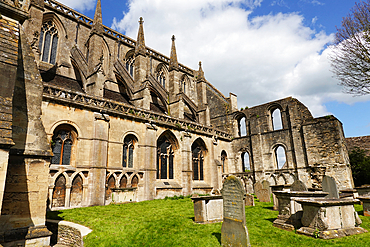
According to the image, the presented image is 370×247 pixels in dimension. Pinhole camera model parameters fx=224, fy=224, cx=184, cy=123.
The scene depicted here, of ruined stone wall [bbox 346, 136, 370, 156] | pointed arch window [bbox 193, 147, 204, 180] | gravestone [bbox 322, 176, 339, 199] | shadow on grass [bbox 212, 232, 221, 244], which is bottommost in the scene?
shadow on grass [bbox 212, 232, 221, 244]

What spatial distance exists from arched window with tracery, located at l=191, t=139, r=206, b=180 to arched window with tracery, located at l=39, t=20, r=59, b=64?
1325 cm

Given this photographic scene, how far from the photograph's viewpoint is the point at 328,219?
565cm

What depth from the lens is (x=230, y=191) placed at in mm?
5789

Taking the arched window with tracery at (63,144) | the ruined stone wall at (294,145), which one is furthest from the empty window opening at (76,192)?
the ruined stone wall at (294,145)

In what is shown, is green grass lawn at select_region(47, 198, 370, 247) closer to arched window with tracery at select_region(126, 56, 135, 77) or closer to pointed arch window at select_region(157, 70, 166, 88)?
arched window with tracery at select_region(126, 56, 135, 77)

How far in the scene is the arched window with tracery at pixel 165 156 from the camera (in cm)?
1642

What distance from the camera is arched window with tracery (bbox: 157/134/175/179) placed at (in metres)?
16.4

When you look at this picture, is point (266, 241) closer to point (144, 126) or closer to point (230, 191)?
point (230, 191)

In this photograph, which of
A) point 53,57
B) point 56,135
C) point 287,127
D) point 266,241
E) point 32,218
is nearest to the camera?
point 266,241

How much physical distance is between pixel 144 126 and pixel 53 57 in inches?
375

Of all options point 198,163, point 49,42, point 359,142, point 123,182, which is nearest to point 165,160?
point 198,163

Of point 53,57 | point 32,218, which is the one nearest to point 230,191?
point 32,218

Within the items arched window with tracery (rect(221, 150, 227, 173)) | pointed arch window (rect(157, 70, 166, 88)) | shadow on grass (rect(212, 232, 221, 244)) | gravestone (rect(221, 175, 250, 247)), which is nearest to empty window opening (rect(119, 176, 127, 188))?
shadow on grass (rect(212, 232, 221, 244))

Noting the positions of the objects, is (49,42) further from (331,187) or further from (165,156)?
(331,187)
